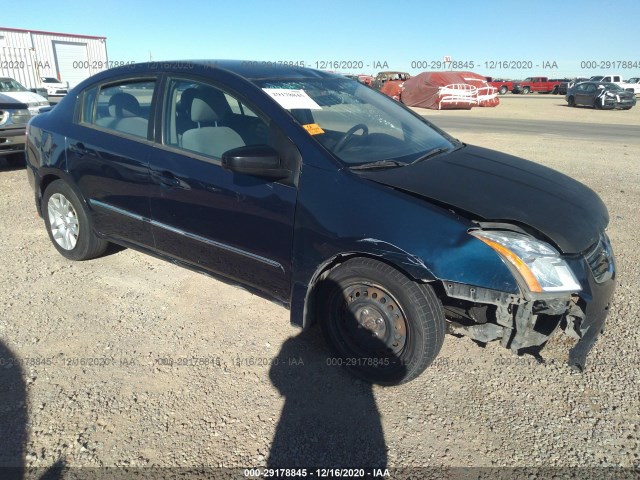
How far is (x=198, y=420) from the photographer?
2508 mm

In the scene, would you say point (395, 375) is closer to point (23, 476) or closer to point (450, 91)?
point (23, 476)

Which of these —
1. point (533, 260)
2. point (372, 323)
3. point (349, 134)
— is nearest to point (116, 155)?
point (349, 134)

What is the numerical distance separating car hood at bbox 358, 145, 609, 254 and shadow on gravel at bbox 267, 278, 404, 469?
879 millimetres

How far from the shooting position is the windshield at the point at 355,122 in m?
2.95

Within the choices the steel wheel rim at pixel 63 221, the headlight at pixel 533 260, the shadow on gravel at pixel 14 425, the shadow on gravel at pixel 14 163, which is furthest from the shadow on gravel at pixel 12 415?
the shadow on gravel at pixel 14 163

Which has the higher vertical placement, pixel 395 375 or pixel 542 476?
pixel 395 375

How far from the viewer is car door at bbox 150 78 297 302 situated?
2859 millimetres

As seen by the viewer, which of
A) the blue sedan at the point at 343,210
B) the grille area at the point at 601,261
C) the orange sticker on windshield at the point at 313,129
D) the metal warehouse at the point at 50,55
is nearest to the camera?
the blue sedan at the point at 343,210

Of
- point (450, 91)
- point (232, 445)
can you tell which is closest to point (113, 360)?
point (232, 445)

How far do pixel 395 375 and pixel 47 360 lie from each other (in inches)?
83.5

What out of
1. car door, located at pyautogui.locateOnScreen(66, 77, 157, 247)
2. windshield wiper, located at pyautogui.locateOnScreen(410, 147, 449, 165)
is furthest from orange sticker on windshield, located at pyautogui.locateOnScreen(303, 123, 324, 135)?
car door, located at pyautogui.locateOnScreen(66, 77, 157, 247)

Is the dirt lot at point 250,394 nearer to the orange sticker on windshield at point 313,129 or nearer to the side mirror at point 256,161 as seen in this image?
the side mirror at point 256,161

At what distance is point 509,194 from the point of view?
2.75 metres

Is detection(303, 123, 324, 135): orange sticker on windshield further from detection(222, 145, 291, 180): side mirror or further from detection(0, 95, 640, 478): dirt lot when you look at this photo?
detection(0, 95, 640, 478): dirt lot
